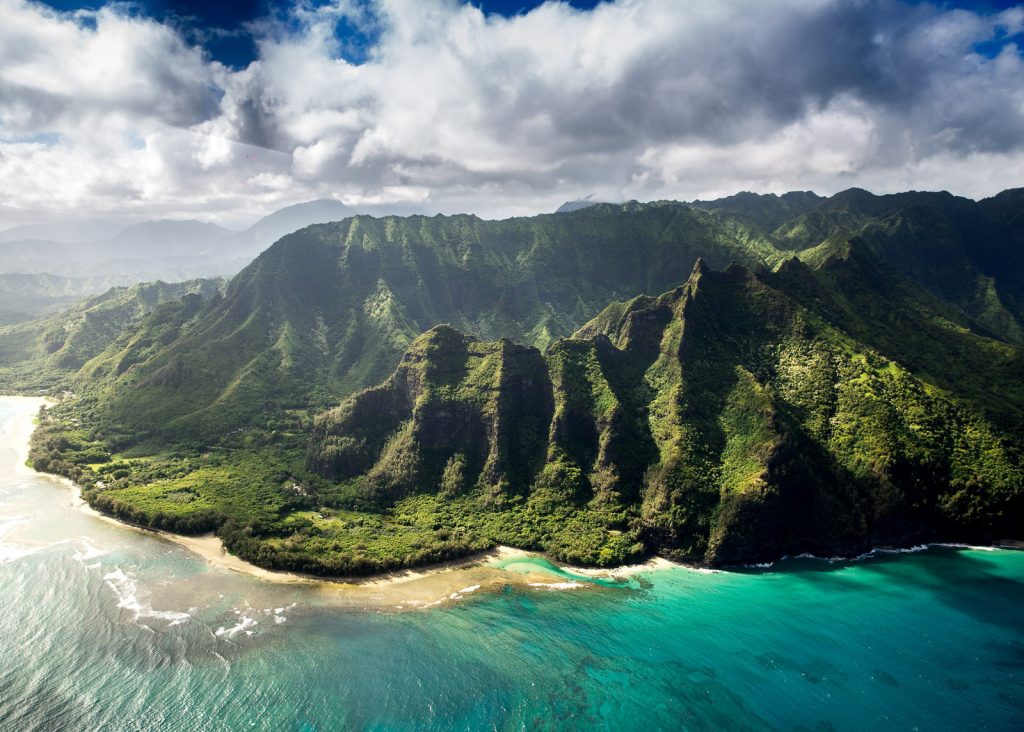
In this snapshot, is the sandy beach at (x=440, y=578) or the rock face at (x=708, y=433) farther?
the rock face at (x=708, y=433)

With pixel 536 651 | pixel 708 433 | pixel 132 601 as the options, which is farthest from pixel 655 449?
pixel 132 601

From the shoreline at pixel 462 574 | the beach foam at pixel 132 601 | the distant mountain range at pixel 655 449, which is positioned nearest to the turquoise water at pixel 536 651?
the beach foam at pixel 132 601

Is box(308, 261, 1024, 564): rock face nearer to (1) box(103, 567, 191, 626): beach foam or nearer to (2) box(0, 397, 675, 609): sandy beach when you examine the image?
(2) box(0, 397, 675, 609): sandy beach

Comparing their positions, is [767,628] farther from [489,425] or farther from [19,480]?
[19,480]

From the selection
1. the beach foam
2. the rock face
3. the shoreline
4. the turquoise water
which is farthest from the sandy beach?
the rock face

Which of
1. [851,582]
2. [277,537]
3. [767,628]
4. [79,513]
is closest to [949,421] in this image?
[851,582]

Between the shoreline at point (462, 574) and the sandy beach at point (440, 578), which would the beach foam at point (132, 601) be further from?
the sandy beach at point (440, 578)
